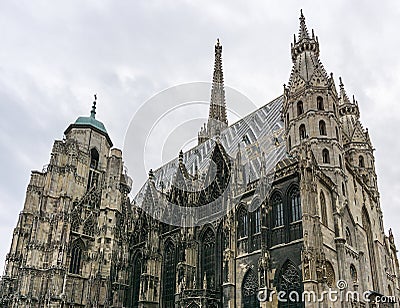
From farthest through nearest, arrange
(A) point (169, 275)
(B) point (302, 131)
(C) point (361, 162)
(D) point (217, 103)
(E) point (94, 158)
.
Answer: (D) point (217, 103), (E) point (94, 158), (C) point (361, 162), (A) point (169, 275), (B) point (302, 131)

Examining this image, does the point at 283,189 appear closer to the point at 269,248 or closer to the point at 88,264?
the point at 269,248

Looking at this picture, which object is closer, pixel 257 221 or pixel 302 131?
pixel 257 221

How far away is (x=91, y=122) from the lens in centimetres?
4803

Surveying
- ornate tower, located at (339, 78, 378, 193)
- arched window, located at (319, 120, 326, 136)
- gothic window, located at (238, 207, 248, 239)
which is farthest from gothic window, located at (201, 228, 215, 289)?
ornate tower, located at (339, 78, 378, 193)

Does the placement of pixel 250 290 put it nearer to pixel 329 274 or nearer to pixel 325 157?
pixel 329 274

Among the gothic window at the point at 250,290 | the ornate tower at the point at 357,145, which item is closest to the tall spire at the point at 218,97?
the ornate tower at the point at 357,145

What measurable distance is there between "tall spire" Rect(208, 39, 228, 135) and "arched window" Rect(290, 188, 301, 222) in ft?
112

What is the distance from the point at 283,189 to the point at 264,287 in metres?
6.46

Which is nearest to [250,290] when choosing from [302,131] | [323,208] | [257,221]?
[257,221]

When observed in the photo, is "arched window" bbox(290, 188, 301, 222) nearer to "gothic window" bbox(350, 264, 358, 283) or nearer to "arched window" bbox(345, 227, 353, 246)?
"arched window" bbox(345, 227, 353, 246)

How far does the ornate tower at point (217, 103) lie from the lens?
58.4 meters

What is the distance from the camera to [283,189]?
86.4 ft

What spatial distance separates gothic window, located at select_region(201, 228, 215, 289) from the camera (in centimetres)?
2953

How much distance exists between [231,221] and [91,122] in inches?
1041
